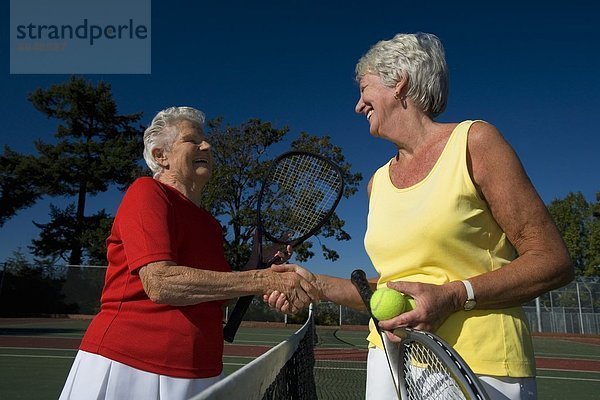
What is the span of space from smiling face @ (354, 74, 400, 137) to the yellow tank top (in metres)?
0.27

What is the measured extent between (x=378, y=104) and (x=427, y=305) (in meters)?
0.72

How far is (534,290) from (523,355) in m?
0.17

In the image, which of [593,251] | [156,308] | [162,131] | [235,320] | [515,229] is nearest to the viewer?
[515,229]

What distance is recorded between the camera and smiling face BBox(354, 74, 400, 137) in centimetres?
186

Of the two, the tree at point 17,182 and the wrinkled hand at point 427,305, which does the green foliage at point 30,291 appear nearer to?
the tree at point 17,182

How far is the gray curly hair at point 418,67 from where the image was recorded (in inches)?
70.2

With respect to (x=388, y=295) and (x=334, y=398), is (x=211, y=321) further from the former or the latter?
(x=334, y=398)

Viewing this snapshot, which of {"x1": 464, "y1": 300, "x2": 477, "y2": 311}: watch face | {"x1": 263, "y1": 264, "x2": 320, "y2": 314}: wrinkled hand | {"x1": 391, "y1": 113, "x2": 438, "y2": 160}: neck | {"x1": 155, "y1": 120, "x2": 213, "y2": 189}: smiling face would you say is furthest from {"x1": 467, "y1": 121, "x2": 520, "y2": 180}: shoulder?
{"x1": 155, "y1": 120, "x2": 213, "y2": 189}: smiling face

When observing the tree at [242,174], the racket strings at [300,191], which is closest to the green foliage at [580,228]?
the tree at [242,174]

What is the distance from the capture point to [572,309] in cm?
2278

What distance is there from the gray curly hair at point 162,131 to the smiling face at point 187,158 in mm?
18

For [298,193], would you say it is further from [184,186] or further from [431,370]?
[431,370]

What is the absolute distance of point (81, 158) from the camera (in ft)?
121

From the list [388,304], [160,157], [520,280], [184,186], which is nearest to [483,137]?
[520,280]
